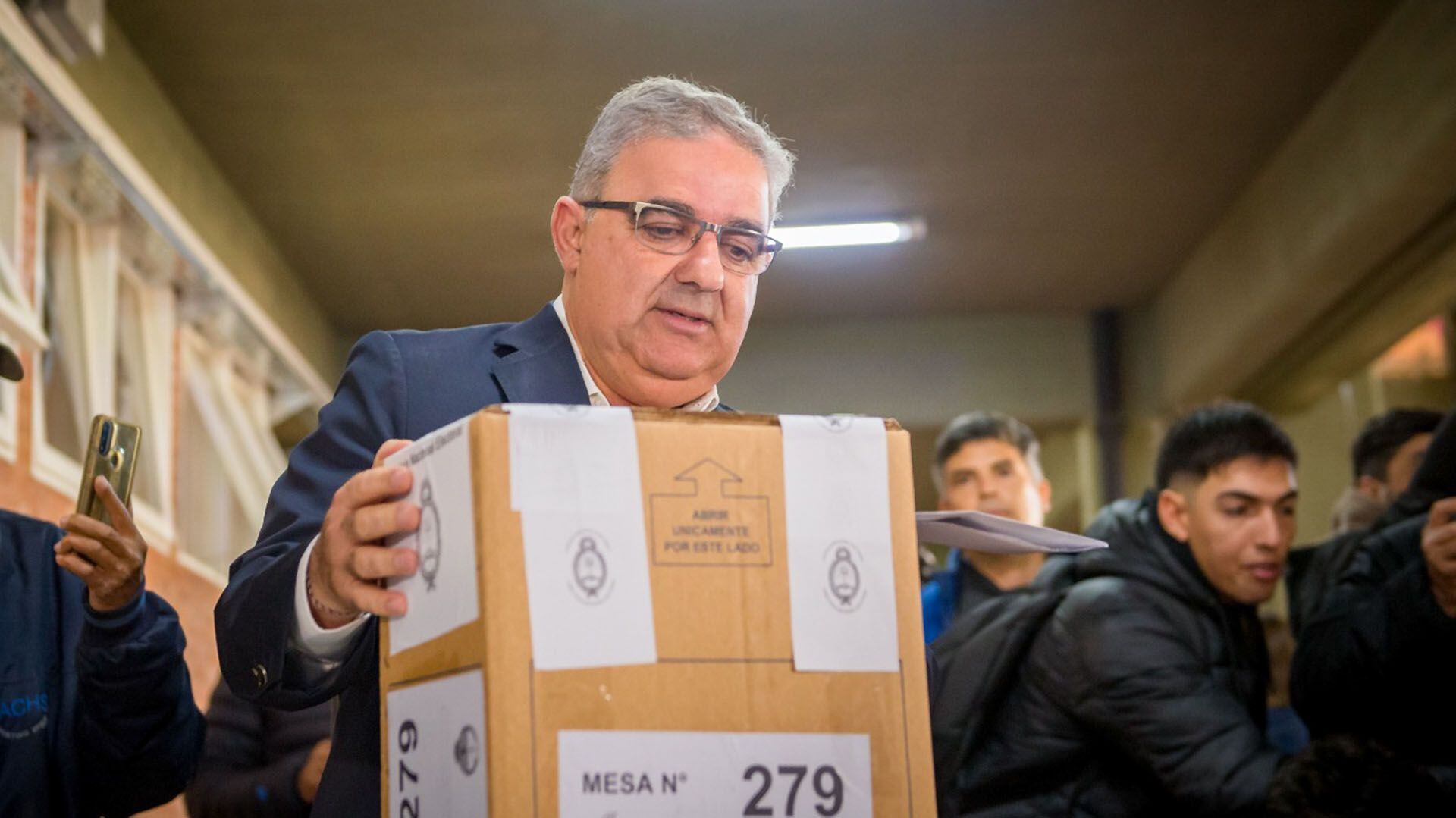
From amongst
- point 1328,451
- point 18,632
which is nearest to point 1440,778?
point 18,632

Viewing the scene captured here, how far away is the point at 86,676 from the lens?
1.97 m

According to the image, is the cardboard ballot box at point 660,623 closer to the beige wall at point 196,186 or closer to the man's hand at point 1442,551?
the man's hand at point 1442,551

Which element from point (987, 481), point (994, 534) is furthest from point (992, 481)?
point (994, 534)

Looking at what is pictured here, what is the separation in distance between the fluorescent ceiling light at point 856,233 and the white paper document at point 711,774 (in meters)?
5.85

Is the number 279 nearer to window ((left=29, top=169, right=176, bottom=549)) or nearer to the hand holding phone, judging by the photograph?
the hand holding phone

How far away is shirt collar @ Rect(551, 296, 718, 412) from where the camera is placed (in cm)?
147

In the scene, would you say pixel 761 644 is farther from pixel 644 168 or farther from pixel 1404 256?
pixel 1404 256

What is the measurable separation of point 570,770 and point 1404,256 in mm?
5590

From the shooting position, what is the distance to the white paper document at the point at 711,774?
965 millimetres

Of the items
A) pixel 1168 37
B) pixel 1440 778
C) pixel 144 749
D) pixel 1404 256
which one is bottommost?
pixel 1440 778

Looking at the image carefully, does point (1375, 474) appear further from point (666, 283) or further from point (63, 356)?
point (63, 356)

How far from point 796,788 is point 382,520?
0.35 metres

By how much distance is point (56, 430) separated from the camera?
13.4 ft

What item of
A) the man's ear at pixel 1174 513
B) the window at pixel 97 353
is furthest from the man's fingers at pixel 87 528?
the window at pixel 97 353
